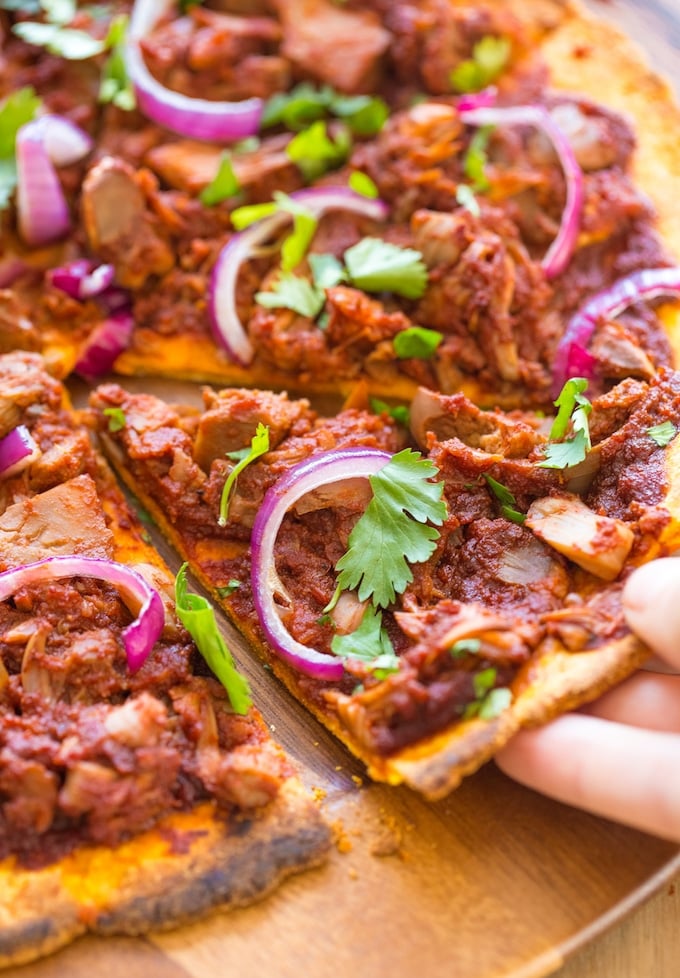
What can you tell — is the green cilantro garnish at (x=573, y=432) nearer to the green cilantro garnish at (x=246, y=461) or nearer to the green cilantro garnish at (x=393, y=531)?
the green cilantro garnish at (x=393, y=531)

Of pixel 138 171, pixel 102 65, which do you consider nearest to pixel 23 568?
pixel 138 171

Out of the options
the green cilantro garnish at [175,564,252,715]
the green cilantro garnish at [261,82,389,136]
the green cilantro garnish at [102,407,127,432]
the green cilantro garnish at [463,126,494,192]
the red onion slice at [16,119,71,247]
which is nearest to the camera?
the green cilantro garnish at [175,564,252,715]

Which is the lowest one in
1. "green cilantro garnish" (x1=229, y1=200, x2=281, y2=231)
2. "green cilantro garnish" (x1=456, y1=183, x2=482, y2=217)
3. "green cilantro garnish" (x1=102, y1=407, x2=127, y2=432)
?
"green cilantro garnish" (x1=102, y1=407, x2=127, y2=432)

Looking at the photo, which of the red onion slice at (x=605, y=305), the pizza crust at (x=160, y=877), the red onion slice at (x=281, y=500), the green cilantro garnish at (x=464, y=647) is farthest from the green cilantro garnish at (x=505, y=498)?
the pizza crust at (x=160, y=877)

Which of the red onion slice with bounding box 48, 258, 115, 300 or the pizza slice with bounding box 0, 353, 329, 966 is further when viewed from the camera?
the red onion slice with bounding box 48, 258, 115, 300

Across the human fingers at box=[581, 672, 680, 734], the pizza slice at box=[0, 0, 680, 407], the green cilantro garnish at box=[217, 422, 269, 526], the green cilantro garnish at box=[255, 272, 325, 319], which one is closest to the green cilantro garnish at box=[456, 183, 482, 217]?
the pizza slice at box=[0, 0, 680, 407]

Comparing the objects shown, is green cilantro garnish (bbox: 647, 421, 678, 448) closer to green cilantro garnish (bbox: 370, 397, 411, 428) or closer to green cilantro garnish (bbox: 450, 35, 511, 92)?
green cilantro garnish (bbox: 370, 397, 411, 428)

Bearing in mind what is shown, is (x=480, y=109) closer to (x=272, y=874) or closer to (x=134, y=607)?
(x=134, y=607)
